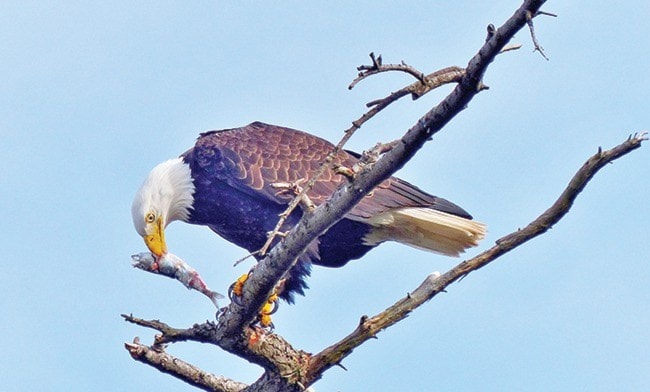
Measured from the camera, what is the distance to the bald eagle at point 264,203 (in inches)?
233

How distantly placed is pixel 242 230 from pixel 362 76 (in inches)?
109

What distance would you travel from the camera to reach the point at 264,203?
589 centimetres

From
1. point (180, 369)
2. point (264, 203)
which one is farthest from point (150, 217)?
point (180, 369)

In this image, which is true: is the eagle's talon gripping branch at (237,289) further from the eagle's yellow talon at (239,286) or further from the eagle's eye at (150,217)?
the eagle's eye at (150,217)

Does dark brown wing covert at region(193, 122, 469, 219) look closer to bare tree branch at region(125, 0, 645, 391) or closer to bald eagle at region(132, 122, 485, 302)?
bald eagle at region(132, 122, 485, 302)

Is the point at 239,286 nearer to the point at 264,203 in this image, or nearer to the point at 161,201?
the point at 264,203

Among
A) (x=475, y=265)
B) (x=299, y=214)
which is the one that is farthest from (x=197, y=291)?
(x=475, y=265)

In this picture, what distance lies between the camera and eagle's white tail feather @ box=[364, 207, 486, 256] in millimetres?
6035

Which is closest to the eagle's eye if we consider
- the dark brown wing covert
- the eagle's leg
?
the dark brown wing covert

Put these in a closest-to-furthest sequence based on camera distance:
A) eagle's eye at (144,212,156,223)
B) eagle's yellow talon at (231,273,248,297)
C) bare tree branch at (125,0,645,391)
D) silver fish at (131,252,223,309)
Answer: bare tree branch at (125,0,645,391), eagle's yellow talon at (231,273,248,297), silver fish at (131,252,223,309), eagle's eye at (144,212,156,223)

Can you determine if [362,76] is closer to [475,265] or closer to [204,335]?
[475,265]

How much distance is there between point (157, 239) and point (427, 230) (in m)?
1.57

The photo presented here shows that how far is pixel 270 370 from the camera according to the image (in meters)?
4.88

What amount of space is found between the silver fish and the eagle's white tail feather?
1.01 metres
